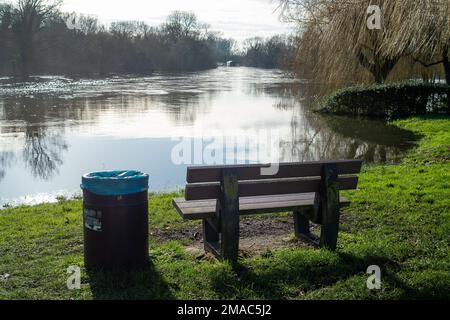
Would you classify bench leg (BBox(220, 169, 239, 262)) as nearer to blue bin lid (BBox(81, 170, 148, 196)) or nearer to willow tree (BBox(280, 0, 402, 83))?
blue bin lid (BBox(81, 170, 148, 196))

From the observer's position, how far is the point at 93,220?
4398mm

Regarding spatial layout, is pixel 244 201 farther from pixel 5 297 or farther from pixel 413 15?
pixel 413 15

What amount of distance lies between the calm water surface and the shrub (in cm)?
161

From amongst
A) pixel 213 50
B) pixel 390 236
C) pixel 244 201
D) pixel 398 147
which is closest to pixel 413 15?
pixel 390 236

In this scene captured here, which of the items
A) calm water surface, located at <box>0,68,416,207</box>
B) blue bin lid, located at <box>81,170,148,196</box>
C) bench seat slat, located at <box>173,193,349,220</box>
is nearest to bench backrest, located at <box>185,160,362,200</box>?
bench seat slat, located at <box>173,193,349,220</box>

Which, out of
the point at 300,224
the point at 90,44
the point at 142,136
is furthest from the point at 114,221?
the point at 90,44

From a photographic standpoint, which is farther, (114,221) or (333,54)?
(333,54)

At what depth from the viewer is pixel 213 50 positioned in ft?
316

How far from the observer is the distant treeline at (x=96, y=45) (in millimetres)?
58406

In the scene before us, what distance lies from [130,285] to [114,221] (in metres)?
0.55

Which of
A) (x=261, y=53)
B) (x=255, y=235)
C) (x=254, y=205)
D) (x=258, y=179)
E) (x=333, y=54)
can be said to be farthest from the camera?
(x=261, y=53)

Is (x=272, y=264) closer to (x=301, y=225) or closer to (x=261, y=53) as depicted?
(x=301, y=225)

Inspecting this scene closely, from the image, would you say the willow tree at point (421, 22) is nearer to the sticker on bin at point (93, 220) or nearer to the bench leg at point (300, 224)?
the bench leg at point (300, 224)

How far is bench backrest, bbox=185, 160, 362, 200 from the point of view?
4359 millimetres
